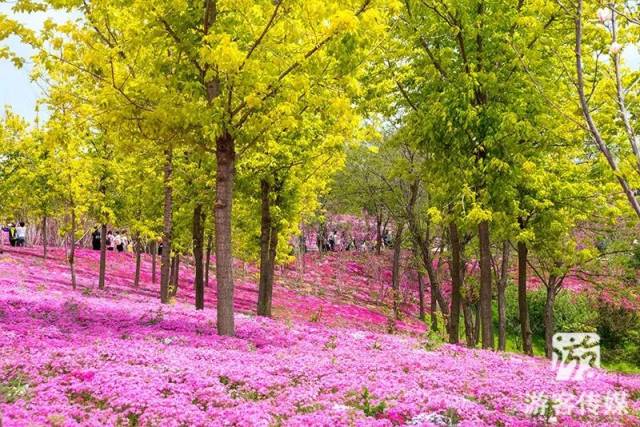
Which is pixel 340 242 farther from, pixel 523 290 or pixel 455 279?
pixel 455 279

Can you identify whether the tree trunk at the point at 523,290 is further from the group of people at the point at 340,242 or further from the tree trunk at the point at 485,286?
the group of people at the point at 340,242

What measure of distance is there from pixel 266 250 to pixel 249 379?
44.7 ft

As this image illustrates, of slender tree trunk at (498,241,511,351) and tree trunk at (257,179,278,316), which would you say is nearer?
tree trunk at (257,179,278,316)

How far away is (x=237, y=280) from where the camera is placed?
52.5 meters

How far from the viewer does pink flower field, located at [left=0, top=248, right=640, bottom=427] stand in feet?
25.3

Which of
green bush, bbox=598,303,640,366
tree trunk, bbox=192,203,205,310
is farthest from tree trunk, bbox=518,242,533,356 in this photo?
green bush, bbox=598,303,640,366

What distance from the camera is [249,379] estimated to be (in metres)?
9.55

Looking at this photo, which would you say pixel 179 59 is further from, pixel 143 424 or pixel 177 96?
pixel 143 424

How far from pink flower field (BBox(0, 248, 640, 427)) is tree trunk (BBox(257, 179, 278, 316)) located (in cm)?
638

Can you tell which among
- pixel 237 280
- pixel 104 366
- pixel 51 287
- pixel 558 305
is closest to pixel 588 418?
pixel 104 366

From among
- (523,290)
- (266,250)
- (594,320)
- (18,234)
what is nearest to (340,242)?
(18,234)

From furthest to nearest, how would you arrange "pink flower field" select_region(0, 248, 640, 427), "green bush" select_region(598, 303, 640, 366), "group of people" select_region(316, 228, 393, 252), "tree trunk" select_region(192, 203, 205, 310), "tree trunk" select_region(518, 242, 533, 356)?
1. "group of people" select_region(316, 228, 393, 252)
2. "green bush" select_region(598, 303, 640, 366)
3. "tree trunk" select_region(518, 242, 533, 356)
4. "tree trunk" select_region(192, 203, 205, 310)
5. "pink flower field" select_region(0, 248, 640, 427)

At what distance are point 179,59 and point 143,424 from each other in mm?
8497

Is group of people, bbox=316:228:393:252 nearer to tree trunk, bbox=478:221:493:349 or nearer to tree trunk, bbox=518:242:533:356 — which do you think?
tree trunk, bbox=518:242:533:356
